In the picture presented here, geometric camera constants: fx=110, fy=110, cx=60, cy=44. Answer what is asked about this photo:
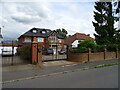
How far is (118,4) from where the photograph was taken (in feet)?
62.0

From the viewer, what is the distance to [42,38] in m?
34.3

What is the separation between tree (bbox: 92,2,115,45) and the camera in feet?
71.7

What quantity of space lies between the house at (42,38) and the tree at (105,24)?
1415 centimetres

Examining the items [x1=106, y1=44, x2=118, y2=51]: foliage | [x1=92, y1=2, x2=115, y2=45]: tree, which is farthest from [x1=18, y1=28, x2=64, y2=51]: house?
[x1=106, y1=44, x2=118, y2=51]: foliage

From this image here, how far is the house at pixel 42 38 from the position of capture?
32.4 m

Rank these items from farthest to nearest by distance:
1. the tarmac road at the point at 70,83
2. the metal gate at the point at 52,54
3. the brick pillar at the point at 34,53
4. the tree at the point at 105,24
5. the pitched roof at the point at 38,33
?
the pitched roof at the point at 38,33 → the tree at the point at 105,24 → the metal gate at the point at 52,54 → the brick pillar at the point at 34,53 → the tarmac road at the point at 70,83

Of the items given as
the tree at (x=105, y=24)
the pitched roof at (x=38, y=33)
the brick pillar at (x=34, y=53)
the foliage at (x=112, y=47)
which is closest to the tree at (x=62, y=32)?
the pitched roof at (x=38, y=33)

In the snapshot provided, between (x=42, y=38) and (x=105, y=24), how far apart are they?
19.0 metres

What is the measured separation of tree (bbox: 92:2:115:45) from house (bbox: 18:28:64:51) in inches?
557

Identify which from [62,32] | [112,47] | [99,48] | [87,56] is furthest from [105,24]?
[62,32]

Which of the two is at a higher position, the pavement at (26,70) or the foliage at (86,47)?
the foliage at (86,47)

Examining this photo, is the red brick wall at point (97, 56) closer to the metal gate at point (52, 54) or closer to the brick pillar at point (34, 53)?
the metal gate at point (52, 54)

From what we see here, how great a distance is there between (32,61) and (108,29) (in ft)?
56.4

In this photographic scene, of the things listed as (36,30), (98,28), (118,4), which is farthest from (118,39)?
(36,30)
